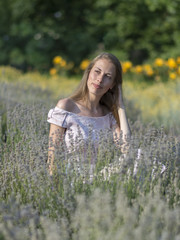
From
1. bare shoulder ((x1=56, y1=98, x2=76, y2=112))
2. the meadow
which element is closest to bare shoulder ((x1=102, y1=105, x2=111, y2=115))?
bare shoulder ((x1=56, y1=98, x2=76, y2=112))

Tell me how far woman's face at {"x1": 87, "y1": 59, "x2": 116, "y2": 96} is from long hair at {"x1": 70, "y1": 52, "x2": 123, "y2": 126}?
2.0 inches

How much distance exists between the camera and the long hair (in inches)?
121

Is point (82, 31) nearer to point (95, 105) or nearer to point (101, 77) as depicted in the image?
point (95, 105)

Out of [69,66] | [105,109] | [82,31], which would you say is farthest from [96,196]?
[82,31]

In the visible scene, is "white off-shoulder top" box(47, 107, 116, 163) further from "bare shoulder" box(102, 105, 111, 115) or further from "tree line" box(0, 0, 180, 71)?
"tree line" box(0, 0, 180, 71)

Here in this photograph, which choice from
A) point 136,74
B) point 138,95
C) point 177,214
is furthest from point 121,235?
point 136,74

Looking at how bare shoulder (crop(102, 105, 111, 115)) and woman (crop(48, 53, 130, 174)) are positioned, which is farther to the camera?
bare shoulder (crop(102, 105, 111, 115))

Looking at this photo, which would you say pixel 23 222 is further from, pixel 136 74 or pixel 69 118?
pixel 136 74

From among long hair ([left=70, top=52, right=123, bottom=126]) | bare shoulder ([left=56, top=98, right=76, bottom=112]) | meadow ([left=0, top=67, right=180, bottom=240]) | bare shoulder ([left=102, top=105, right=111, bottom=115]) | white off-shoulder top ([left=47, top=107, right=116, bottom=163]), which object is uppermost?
long hair ([left=70, top=52, right=123, bottom=126])

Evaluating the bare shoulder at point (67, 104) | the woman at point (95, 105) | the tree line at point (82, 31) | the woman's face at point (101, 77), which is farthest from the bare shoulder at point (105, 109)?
the tree line at point (82, 31)

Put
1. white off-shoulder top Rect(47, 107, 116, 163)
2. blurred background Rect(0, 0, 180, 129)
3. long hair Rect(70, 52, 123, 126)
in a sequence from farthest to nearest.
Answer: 1. blurred background Rect(0, 0, 180, 129)
2. long hair Rect(70, 52, 123, 126)
3. white off-shoulder top Rect(47, 107, 116, 163)

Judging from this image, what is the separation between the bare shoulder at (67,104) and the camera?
2895mm

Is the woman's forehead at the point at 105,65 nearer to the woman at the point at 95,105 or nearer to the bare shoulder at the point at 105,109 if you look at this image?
the woman at the point at 95,105

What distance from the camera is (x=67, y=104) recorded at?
116 inches
